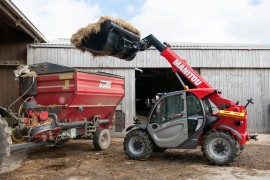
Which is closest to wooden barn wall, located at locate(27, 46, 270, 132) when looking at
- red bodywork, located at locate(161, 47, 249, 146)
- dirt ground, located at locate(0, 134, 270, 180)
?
dirt ground, located at locate(0, 134, 270, 180)

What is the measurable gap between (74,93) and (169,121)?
2604 millimetres

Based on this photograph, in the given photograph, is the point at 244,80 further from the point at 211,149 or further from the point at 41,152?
the point at 41,152

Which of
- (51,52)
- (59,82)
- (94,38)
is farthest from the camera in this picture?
(51,52)

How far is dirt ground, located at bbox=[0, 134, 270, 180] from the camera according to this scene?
675 centimetres

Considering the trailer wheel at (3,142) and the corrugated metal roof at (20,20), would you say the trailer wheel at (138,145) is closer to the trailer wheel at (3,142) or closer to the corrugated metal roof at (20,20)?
the trailer wheel at (3,142)

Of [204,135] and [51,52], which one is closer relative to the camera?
[204,135]

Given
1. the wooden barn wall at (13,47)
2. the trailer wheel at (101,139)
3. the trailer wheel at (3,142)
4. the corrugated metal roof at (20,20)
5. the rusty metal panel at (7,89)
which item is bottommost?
the trailer wheel at (101,139)

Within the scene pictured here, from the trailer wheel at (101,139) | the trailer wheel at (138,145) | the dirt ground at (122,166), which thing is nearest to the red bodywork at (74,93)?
the trailer wheel at (101,139)

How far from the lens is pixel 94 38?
824 cm

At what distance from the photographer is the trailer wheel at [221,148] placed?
7.43 metres

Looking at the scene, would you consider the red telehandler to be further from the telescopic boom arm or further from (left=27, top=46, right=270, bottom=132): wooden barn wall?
(left=27, top=46, right=270, bottom=132): wooden barn wall

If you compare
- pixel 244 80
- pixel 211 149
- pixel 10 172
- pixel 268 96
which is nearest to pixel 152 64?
pixel 244 80

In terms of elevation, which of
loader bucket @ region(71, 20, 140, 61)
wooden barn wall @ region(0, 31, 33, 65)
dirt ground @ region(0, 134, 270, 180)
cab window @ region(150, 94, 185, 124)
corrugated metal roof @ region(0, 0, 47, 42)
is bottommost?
dirt ground @ region(0, 134, 270, 180)

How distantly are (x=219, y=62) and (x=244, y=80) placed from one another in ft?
4.58
